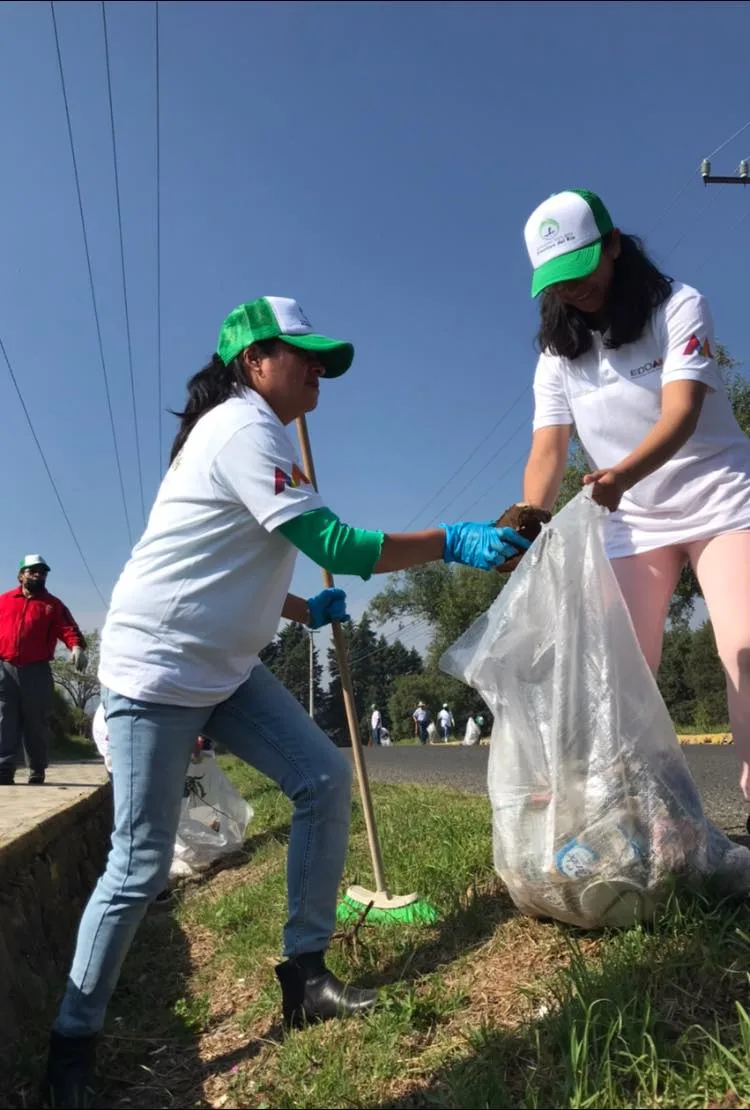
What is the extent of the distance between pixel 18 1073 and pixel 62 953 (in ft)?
4.82

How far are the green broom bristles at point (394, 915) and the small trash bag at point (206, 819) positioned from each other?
1.99 metres

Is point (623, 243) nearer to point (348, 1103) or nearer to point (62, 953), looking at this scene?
point (348, 1103)

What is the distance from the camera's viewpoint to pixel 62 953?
3.43 metres

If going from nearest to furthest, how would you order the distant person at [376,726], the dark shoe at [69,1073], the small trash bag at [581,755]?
the dark shoe at [69,1073], the small trash bag at [581,755], the distant person at [376,726]

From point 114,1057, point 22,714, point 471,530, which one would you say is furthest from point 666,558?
point 22,714

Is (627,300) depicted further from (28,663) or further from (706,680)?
(706,680)

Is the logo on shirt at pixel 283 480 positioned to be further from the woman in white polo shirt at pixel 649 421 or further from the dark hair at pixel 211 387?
the woman in white polo shirt at pixel 649 421

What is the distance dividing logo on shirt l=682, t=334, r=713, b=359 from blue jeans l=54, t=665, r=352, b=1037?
1.39 meters

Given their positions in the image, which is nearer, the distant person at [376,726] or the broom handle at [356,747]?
the broom handle at [356,747]

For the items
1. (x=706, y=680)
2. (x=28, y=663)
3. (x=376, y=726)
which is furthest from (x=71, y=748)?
(x=376, y=726)

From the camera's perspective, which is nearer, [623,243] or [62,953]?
[623,243]

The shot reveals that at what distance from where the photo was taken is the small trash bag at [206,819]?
4.70 m

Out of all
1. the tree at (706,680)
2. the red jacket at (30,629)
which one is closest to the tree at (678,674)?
the tree at (706,680)

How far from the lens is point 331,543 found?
201cm
